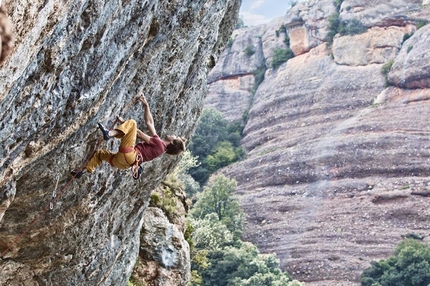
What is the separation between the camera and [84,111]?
702cm

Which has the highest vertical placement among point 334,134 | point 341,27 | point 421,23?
point 341,27

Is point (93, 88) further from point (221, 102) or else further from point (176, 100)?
point (221, 102)

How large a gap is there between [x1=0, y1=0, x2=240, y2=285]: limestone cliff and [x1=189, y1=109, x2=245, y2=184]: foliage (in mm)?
38224

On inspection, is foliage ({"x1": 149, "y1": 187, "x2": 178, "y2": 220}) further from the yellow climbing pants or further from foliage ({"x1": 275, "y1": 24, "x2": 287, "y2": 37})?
foliage ({"x1": 275, "y1": 24, "x2": 287, "y2": 37})

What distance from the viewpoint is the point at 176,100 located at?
1078 cm

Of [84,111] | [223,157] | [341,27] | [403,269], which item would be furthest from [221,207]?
[84,111]

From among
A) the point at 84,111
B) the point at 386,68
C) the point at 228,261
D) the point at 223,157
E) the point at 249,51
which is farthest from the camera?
the point at 249,51

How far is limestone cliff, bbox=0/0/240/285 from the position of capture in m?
5.36

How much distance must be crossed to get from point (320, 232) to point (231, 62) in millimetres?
29587

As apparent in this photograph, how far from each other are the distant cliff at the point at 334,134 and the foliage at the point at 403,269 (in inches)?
48.3

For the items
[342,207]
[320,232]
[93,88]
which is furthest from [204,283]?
[93,88]

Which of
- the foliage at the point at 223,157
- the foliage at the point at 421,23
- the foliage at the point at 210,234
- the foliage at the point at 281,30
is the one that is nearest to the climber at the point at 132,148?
the foliage at the point at 210,234

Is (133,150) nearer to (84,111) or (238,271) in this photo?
(84,111)

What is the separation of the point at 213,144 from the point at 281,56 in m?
12.5
